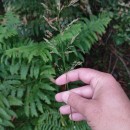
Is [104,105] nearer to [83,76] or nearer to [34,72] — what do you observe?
[83,76]

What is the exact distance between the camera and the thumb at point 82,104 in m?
2.02

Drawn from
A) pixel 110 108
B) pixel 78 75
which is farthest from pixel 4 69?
pixel 110 108

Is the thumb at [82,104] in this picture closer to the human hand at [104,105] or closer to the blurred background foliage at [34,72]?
the human hand at [104,105]

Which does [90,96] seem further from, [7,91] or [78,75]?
[7,91]

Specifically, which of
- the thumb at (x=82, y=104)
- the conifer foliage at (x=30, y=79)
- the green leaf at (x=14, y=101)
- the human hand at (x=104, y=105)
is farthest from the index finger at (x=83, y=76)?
the green leaf at (x=14, y=101)

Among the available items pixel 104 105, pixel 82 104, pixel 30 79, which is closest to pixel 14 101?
pixel 30 79

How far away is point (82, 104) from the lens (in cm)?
208

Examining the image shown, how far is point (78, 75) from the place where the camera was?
2.39 metres

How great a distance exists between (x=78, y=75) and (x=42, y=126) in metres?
0.88

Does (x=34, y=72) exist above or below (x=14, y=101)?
above

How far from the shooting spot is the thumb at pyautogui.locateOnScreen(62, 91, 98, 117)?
6.63 feet

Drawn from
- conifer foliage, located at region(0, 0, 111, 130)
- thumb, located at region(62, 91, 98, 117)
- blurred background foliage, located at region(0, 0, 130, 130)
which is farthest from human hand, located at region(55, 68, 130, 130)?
conifer foliage, located at region(0, 0, 111, 130)

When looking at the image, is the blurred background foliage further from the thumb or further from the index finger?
the thumb

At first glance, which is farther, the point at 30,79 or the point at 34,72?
the point at 30,79
